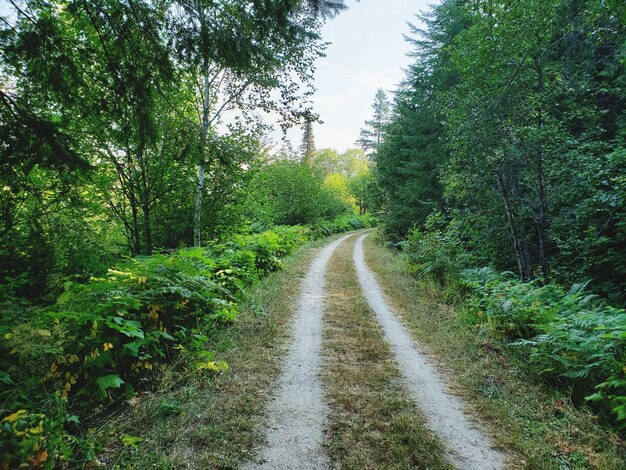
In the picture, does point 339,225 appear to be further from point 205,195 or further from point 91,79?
point 91,79

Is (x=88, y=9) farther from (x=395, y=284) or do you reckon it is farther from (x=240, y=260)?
(x=395, y=284)

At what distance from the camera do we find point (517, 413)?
367 cm

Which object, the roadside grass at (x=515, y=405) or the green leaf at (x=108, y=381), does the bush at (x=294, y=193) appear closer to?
the roadside grass at (x=515, y=405)

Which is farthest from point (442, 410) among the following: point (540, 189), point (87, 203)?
point (540, 189)

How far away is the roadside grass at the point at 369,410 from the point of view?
2955mm

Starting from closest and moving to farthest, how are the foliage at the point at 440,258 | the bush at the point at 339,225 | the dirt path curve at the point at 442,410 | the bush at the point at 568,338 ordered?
1. the dirt path curve at the point at 442,410
2. the bush at the point at 568,338
3. the foliage at the point at 440,258
4. the bush at the point at 339,225

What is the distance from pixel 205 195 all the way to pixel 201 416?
26.9ft

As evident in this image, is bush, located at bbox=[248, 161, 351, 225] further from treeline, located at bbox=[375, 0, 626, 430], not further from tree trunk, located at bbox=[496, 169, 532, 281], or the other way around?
tree trunk, located at bbox=[496, 169, 532, 281]

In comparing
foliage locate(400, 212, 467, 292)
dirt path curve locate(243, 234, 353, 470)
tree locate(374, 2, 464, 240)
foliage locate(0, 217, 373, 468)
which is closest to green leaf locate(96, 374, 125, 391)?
foliage locate(0, 217, 373, 468)

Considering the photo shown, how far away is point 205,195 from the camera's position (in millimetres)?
10586

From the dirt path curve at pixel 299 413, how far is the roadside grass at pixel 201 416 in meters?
0.16

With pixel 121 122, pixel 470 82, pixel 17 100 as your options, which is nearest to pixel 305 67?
pixel 470 82

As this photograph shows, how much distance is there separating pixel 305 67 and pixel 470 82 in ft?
15.1

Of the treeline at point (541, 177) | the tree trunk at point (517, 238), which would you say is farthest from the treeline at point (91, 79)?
the tree trunk at point (517, 238)
